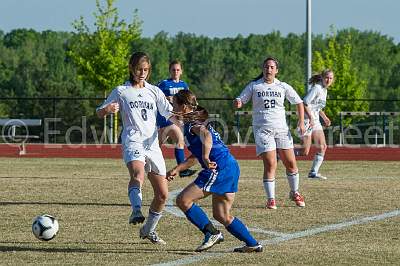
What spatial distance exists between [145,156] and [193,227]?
154 cm

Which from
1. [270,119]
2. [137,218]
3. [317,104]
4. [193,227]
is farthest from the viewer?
[317,104]

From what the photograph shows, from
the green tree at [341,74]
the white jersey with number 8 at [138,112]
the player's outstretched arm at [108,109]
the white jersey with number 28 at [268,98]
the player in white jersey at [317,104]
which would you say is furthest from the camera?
the green tree at [341,74]

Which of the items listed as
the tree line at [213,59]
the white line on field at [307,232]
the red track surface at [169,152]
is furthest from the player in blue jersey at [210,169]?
the tree line at [213,59]

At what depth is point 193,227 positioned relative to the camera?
35.2ft

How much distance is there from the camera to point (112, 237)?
32.4 ft

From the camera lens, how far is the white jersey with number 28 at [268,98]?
13.1 meters

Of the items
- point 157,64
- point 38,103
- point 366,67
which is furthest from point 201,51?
point 38,103

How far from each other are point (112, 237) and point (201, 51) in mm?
125108

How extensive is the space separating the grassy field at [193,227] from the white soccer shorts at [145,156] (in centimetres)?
74

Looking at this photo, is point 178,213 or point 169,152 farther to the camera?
point 169,152

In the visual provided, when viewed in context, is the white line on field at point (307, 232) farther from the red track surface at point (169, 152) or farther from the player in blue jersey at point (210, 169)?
the red track surface at point (169, 152)

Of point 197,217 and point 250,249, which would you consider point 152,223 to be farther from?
point 250,249

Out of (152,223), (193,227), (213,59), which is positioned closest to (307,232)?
(193,227)

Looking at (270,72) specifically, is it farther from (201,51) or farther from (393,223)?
(201,51)
